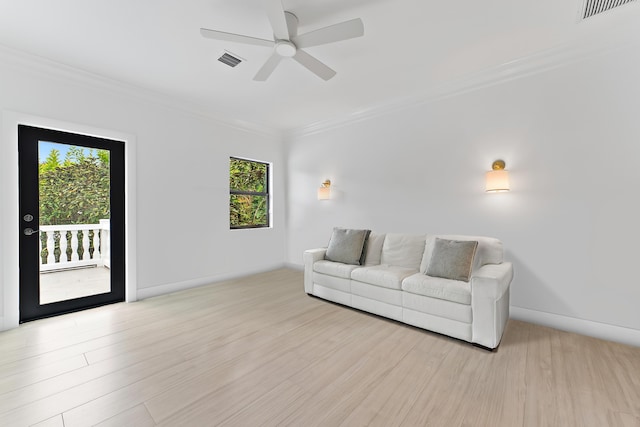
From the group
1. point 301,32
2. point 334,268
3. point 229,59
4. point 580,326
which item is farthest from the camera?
point 334,268

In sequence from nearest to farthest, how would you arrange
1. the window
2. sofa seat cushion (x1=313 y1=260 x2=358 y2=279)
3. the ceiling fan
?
1. the ceiling fan
2. sofa seat cushion (x1=313 y1=260 x2=358 y2=279)
3. the window

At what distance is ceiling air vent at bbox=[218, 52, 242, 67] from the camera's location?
2.74 m

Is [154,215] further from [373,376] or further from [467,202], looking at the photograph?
[467,202]

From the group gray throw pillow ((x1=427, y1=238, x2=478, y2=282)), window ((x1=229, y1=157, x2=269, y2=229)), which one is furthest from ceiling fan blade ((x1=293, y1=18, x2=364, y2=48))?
window ((x1=229, y1=157, x2=269, y2=229))

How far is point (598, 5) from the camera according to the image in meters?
2.09

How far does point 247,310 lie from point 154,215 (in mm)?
1855

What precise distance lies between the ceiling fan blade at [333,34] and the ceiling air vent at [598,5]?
1752mm

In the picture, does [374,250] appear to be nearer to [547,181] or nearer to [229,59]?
[547,181]

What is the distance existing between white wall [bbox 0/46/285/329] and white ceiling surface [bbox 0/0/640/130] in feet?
0.87

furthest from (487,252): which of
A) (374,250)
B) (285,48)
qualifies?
(285,48)

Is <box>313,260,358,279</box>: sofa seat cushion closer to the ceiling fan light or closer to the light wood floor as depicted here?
the light wood floor

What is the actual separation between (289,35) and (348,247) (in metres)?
2.43

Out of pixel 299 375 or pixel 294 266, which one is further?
pixel 294 266

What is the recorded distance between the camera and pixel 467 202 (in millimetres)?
3297
